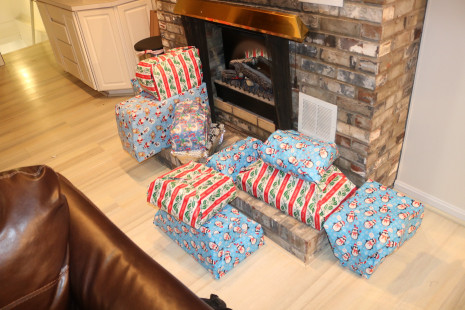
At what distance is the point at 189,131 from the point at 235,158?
0.33 meters

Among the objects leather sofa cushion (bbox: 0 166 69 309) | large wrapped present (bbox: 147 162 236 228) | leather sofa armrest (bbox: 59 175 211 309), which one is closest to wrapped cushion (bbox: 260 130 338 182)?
large wrapped present (bbox: 147 162 236 228)

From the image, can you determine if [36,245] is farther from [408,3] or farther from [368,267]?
[408,3]

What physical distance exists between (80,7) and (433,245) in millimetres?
3196

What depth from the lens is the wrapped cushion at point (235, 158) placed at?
2.30m

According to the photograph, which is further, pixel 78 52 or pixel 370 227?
pixel 78 52

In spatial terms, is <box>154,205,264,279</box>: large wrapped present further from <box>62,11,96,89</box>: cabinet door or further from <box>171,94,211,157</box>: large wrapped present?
<box>62,11,96,89</box>: cabinet door

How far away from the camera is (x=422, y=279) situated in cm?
187

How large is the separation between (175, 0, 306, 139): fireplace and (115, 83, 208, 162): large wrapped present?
289mm

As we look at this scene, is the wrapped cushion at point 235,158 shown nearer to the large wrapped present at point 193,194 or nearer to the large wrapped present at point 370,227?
the large wrapped present at point 193,194

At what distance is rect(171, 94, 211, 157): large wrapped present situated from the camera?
241 centimetres

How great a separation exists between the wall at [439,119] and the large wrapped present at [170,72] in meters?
1.37

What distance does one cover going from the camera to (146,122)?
2516 millimetres

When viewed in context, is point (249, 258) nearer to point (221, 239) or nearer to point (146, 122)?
point (221, 239)

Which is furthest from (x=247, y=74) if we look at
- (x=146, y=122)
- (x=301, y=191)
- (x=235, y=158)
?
(x=301, y=191)
